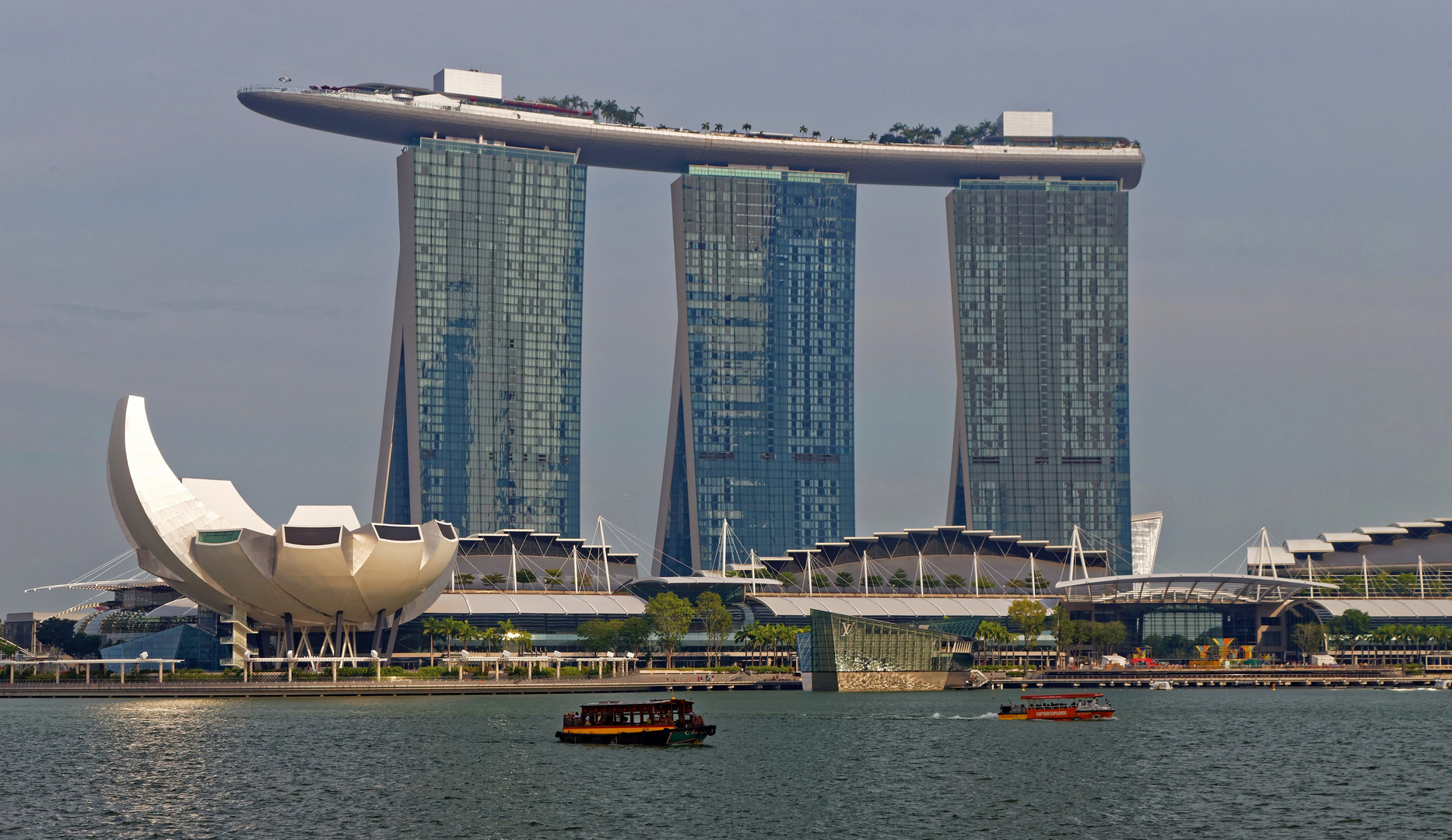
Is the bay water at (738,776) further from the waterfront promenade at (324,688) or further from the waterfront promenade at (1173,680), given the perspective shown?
the waterfront promenade at (1173,680)

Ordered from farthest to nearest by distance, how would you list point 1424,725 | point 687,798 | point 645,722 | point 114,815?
point 1424,725, point 645,722, point 687,798, point 114,815

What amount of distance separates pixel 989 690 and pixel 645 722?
280 ft

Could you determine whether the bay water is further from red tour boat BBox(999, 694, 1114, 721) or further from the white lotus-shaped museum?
the white lotus-shaped museum

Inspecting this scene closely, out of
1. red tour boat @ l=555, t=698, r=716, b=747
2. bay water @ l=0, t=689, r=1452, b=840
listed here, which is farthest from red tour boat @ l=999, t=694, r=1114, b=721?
red tour boat @ l=555, t=698, r=716, b=747

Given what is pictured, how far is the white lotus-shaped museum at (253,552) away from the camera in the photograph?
166 meters

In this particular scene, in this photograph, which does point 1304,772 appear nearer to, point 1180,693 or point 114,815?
point 114,815

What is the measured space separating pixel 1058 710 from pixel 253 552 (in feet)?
267

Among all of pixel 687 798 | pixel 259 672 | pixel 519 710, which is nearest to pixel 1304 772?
pixel 687 798

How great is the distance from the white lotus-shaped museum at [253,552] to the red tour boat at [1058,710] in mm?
68325

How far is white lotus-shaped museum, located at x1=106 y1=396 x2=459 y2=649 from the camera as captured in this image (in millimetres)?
165500

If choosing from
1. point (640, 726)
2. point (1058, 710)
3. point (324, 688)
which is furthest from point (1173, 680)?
point (640, 726)

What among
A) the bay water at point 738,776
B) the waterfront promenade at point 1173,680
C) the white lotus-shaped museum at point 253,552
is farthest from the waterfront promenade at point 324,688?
the waterfront promenade at point 1173,680

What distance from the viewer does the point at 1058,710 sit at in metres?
129

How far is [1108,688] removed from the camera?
19000 cm
